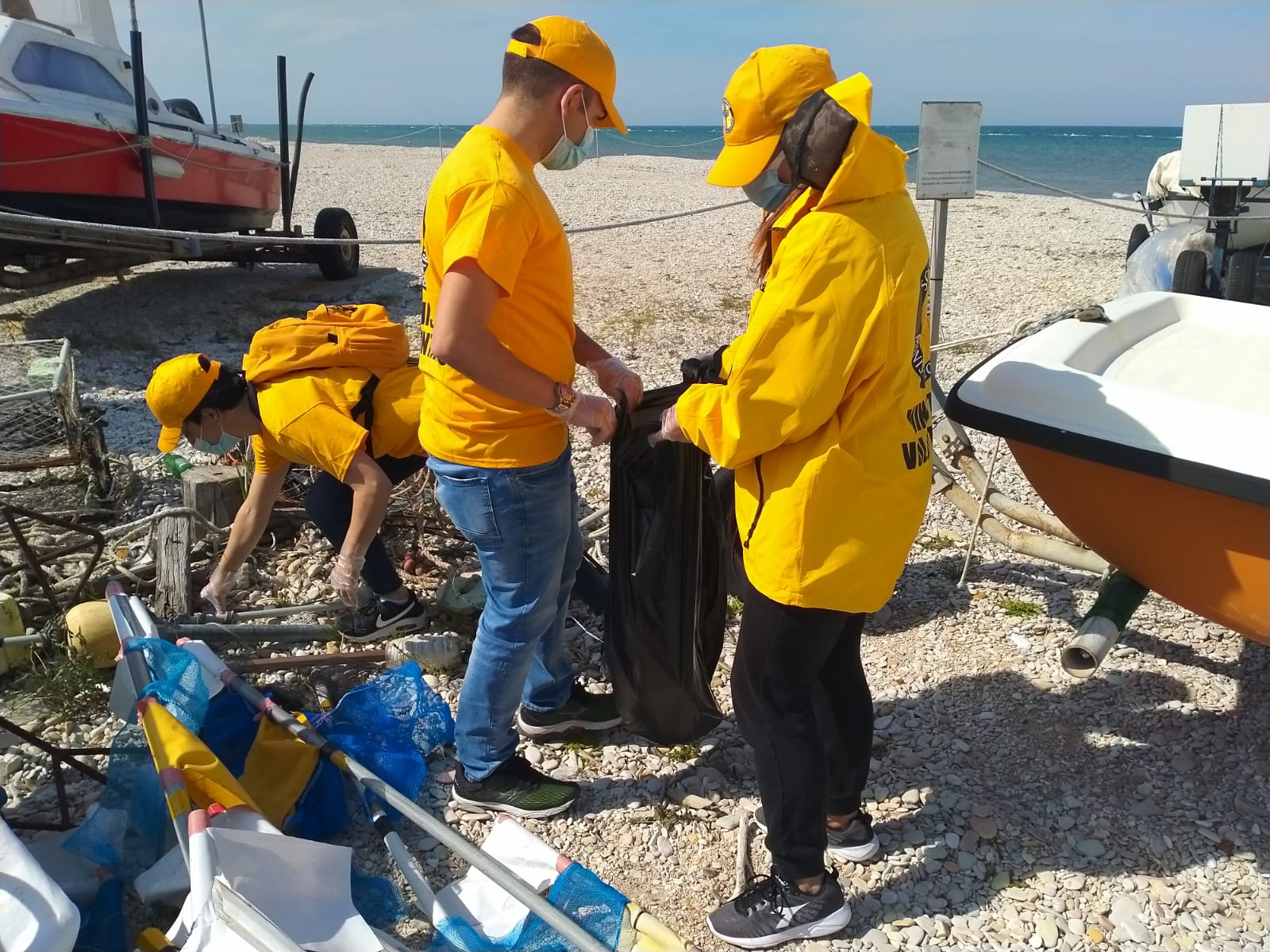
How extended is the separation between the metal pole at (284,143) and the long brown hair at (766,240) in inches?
298

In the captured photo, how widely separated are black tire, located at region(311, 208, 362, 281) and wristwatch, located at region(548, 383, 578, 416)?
7951mm

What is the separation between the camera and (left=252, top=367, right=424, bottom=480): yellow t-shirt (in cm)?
292

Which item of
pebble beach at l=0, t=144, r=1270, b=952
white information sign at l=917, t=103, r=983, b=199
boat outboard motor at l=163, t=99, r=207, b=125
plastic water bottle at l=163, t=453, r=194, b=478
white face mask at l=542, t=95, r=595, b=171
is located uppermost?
boat outboard motor at l=163, t=99, r=207, b=125

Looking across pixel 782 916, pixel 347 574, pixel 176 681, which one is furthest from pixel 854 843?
pixel 176 681

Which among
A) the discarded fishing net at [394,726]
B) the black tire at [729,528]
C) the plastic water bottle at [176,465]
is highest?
the black tire at [729,528]

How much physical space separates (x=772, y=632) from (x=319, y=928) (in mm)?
1087

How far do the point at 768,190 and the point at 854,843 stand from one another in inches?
64.5

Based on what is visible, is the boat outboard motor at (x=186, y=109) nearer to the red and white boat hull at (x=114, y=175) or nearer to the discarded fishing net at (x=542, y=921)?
the red and white boat hull at (x=114, y=175)

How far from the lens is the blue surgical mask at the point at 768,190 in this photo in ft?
6.50

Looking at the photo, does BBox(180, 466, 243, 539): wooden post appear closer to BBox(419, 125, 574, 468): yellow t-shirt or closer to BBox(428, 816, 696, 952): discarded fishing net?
BBox(419, 125, 574, 468): yellow t-shirt

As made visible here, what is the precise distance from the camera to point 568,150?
233 centimetres

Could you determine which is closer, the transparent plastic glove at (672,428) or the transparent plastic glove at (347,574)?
the transparent plastic glove at (672,428)

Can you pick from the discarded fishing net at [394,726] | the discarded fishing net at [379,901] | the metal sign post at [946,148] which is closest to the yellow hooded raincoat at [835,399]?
the discarded fishing net at [379,901]

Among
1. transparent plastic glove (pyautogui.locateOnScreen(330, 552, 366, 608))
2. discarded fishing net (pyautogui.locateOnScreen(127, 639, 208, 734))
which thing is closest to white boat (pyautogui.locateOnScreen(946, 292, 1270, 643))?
transparent plastic glove (pyautogui.locateOnScreen(330, 552, 366, 608))
